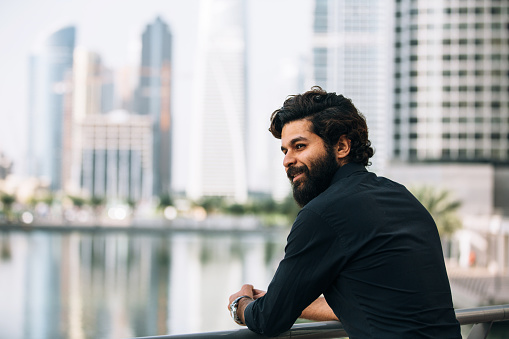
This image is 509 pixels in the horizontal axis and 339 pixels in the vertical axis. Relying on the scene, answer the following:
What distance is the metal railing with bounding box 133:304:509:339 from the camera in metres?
2.01

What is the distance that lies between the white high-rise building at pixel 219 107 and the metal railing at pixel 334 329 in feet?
514

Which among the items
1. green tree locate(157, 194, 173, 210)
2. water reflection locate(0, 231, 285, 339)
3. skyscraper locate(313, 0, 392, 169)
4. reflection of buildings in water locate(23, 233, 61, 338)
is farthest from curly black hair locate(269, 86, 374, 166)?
skyscraper locate(313, 0, 392, 169)

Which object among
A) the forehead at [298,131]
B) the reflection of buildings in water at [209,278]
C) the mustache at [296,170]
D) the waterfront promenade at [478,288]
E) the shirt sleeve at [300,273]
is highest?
the forehead at [298,131]

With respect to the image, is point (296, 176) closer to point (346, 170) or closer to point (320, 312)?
point (346, 170)

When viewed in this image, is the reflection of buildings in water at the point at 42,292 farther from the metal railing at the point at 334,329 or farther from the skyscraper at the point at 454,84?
the skyscraper at the point at 454,84

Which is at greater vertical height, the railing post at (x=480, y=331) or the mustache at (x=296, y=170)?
the mustache at (x=296, y=170)

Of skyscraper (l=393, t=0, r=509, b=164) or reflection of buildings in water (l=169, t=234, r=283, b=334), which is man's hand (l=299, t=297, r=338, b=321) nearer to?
reflection of buildings in water (l=169, t=234, r=283, b=334)

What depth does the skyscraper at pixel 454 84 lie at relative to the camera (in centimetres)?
7038

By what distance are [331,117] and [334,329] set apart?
77cm

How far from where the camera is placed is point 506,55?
71.0 metres

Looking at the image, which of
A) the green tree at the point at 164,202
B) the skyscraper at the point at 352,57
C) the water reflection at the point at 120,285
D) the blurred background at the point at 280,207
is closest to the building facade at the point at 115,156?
the blurred background at the point at 280,207

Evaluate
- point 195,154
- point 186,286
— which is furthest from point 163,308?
point 195,154

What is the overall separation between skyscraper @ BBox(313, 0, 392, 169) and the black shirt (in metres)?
132

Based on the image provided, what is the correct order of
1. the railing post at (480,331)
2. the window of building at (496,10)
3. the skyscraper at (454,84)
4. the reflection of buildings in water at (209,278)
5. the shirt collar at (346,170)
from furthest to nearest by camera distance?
the window of building at (496,10)
the skyscraper at (454,84)
the reflection of buildings in water at (209,278)
the railing post at (480,331)
the shirt collar at (346,170)
